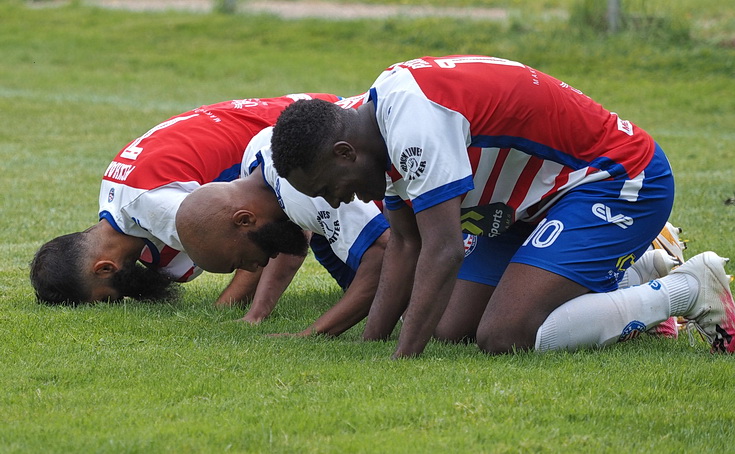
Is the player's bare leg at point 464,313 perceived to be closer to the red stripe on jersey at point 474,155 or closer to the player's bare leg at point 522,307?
the player's bare leg at point 522,307

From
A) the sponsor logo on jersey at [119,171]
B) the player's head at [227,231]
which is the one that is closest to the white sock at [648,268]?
the player's head at [227,231]

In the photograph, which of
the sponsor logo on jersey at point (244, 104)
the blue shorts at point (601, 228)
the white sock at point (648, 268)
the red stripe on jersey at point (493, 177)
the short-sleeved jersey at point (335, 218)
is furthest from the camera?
the sponsor logo on jersey at point (244, 104)

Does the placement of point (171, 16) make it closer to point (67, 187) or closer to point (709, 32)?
point (709, 32)

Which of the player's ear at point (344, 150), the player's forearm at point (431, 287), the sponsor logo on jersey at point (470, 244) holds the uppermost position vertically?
the player's ear at point (344, 150)

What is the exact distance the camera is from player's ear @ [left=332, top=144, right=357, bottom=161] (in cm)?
421

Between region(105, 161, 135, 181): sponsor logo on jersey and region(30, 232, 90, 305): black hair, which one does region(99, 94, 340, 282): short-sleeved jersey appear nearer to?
region(105, 161, 135, 181): sponsor logo on jersey

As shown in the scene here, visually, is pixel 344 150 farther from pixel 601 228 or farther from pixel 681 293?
pixel 681 293

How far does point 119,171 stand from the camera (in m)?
5.84

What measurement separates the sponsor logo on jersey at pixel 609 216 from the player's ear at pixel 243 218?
166cm

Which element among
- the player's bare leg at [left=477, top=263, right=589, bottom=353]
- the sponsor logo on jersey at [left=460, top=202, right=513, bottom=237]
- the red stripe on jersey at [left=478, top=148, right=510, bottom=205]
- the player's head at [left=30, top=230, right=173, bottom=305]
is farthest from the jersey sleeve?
the player's head at [left=30, top=230, right=173, bottom=305]

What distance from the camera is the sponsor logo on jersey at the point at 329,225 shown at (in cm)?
512

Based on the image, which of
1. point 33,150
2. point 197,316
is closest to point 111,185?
point 197,316

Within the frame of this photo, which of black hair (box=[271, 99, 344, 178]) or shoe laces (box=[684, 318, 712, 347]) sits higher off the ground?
black hair (box=[271, 99, 344, 178])

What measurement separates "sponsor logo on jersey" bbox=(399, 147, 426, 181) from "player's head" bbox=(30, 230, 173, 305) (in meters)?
2.24
